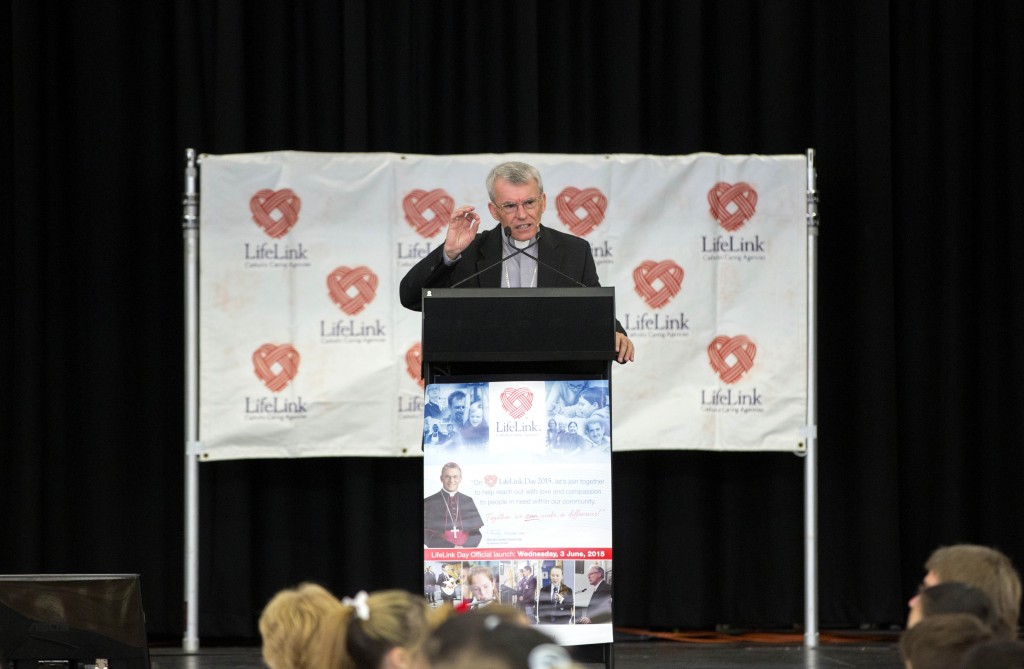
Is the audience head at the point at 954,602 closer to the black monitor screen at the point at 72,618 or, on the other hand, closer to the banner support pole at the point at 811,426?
the black monitor screen at the point at 72,618

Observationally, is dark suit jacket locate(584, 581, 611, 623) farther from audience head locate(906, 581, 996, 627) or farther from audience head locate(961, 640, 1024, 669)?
audience head locate(961, 640, 1024, 669)

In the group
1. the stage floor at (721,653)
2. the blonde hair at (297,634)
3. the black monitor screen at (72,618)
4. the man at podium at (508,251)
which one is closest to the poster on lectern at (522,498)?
the man at podium at (508,251)

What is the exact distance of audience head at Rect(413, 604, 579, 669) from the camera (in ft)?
5.28

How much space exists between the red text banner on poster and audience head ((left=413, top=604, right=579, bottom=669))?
5.19ft

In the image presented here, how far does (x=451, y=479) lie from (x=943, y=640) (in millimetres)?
1449

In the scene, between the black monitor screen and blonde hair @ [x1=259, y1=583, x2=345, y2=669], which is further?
the black monitor screen

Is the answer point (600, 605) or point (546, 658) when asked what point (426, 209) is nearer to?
point (600, 605)

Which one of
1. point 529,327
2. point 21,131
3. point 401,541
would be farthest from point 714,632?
point 21,131

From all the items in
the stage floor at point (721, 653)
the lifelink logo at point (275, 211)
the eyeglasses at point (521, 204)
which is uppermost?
the lifelink logo at point (275, 211)

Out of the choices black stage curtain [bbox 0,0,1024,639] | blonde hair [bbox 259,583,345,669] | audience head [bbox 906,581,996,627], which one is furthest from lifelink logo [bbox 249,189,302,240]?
audience head [bbox 906,581,996,627]

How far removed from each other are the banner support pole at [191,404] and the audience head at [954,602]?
378 centimetres

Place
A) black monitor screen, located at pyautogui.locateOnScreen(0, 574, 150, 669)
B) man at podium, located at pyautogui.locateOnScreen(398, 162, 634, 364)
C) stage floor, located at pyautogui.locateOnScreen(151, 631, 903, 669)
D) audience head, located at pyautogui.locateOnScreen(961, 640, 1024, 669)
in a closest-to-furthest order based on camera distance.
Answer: audience head, located at pyautogui.locateOnScreen(961, 640, 1024, 669) < black monitor screen, located at pyautogui.locateOnScreen(0, 574, 150, 669) < man at podium, located at pyautogui.locateOnScreen(398, 162, 634, 364) < stage floor, located at pyautogui.locateOnScreen(151, 631, 903, 669)

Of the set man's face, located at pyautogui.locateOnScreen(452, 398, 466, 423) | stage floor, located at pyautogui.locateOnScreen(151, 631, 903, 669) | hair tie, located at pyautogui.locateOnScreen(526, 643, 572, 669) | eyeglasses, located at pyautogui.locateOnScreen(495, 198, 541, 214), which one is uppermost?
eyeglasses, located at pyautogui.locateOnScreen(495, 198, 541, 214)

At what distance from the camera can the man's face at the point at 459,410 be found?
3.39 meters
